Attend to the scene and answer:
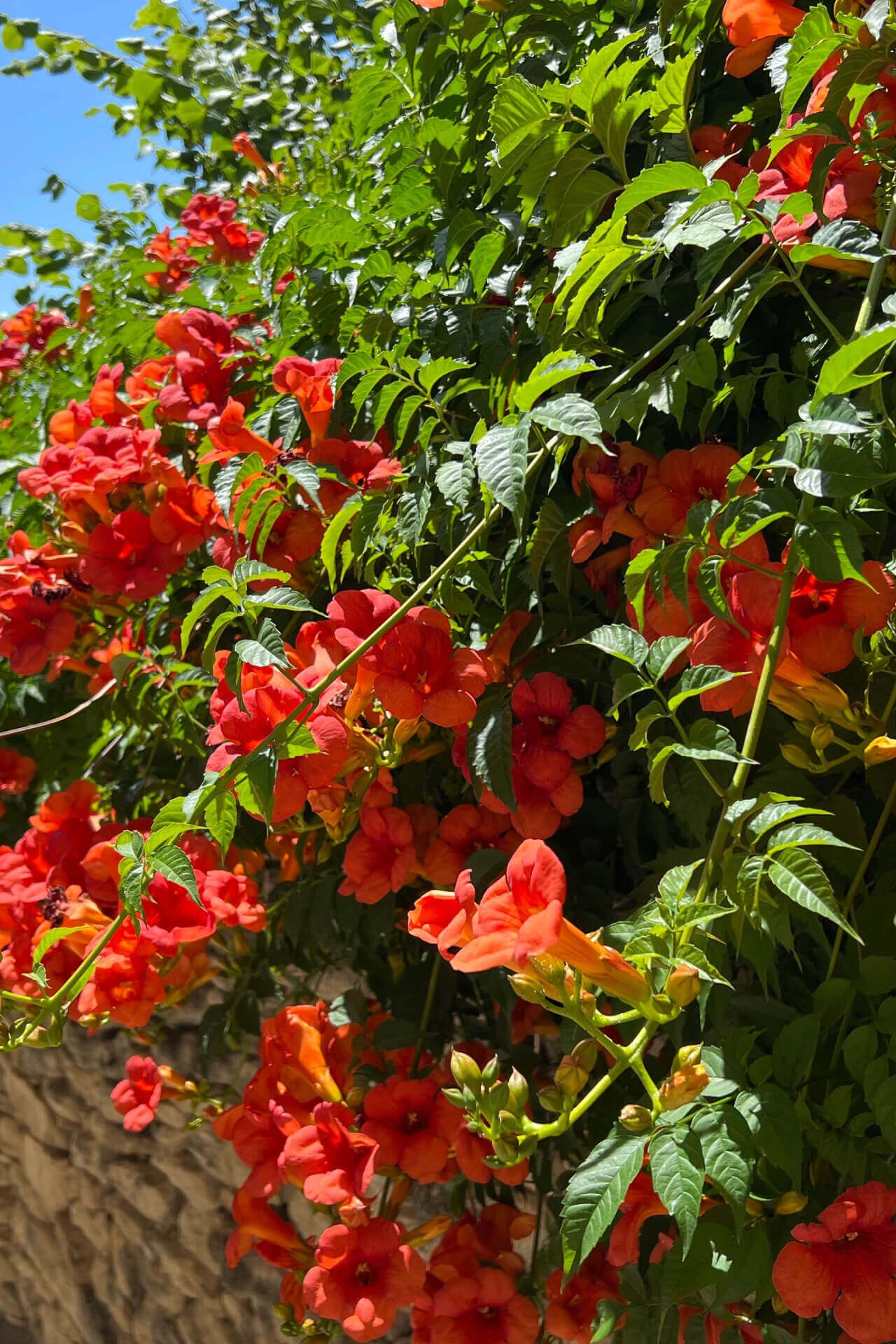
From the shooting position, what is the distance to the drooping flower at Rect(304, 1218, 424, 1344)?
3.73 ft

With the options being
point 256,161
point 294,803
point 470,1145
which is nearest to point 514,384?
point 294,803

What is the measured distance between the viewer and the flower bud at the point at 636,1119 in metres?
0.74

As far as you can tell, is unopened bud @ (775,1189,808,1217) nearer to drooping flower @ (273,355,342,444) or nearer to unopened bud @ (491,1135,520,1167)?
unopened bud @ (491,1135,520,1167)

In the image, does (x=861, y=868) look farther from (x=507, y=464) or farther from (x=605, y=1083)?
(x=507, y=464)

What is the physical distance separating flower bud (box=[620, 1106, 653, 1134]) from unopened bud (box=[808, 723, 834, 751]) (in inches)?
13.2

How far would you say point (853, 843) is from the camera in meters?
1.00

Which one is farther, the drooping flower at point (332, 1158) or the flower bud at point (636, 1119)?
the drooping flower at point (332, 1158)

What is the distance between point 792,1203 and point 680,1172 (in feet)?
0.84

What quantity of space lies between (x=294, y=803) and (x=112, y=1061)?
6.94ft

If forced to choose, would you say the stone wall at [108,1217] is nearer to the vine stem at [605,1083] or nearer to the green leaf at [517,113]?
the vine stem at [605,1083]

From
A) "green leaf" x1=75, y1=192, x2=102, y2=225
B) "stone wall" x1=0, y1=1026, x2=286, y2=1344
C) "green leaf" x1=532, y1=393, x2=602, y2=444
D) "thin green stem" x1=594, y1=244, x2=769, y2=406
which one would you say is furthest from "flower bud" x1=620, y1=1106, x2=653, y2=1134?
"green leaf" x1=75, y1=192, x2=102, y2=225

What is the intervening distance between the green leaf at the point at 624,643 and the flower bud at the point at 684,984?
246 millimetres

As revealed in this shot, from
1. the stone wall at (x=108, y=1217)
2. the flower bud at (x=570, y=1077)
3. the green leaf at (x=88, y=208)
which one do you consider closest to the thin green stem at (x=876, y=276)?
the flower bud at (x=570, y=1077)

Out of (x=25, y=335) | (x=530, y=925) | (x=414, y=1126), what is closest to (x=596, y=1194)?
(x=530, y=925)
